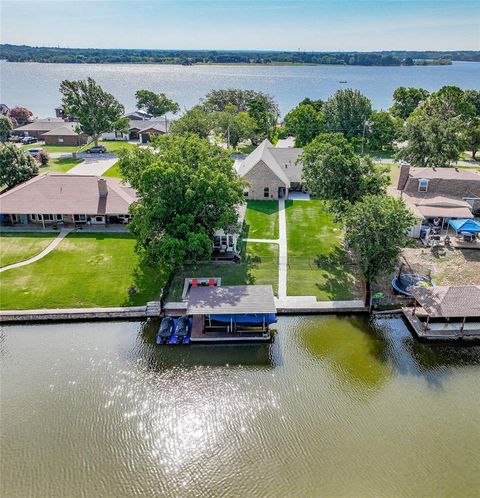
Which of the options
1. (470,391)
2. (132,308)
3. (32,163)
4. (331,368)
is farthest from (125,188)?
(470,391)

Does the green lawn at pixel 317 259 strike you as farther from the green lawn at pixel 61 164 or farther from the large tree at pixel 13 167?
the green lawn at pixel 61 164

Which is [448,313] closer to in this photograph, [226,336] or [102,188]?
[226,336]

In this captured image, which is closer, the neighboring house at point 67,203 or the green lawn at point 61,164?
the neighboring house at point 67,203

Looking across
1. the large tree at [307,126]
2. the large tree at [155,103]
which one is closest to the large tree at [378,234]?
the large tree at [307,126]

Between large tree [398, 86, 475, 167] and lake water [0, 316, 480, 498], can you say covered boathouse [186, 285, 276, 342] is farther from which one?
large tree [398, 86, 475, 167]

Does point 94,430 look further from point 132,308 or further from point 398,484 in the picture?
point 398,484
